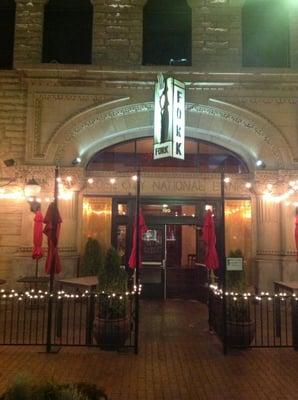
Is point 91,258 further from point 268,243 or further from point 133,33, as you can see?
point 133,33

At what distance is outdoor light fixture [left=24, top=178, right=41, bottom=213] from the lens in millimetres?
10914

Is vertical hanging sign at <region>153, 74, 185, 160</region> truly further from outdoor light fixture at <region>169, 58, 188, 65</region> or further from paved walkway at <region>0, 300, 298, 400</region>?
paved walkway at <region>0, 300, 298, 400</region>

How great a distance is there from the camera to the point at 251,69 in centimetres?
1238

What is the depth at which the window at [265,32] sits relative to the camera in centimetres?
1293

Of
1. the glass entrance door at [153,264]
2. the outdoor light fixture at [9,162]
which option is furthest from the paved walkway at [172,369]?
the outdoor light fixture at [9,162]

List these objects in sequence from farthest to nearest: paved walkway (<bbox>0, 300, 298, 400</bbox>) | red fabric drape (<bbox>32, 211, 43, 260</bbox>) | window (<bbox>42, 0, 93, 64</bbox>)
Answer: window (<bbox>42, 0, 93, 64</bbox>)
red fabric drape (<bbox>32, 211, 43, 260</bbox>)
paved walkway (<bbox>0, 300, 298, 400</bbox>)

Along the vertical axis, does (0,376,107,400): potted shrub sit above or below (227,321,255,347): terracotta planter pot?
above

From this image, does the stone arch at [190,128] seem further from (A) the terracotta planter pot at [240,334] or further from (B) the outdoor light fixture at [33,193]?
(A) the terracotta planter pot at [240,334]

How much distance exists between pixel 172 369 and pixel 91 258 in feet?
20.1

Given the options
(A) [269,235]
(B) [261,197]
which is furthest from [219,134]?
(A) [269,235]

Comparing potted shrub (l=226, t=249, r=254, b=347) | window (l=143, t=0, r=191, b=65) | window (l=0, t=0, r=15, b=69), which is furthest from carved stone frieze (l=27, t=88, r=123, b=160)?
potted shrub (l=226, t=249, r=254, b=347)

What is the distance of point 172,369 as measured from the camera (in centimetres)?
638

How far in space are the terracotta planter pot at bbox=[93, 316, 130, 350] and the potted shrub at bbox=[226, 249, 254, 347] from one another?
6.64 ft

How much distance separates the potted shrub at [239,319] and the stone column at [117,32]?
826 centimetres
